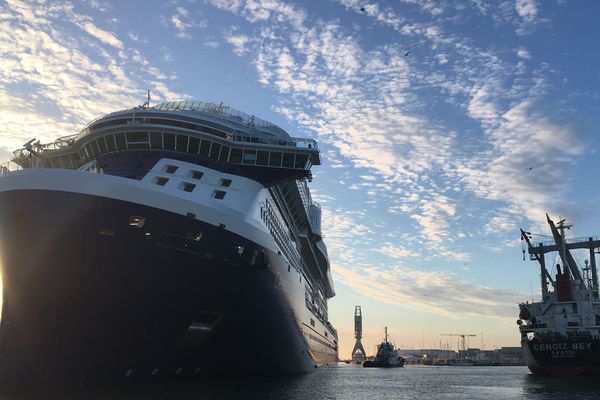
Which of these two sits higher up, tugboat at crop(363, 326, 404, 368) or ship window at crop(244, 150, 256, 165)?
ship window at crop(244, 150, 256, 165)

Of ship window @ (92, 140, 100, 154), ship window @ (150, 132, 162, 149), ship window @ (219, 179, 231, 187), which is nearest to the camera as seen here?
ship window @ (219, 179, 231, 187)

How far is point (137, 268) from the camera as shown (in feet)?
84.9

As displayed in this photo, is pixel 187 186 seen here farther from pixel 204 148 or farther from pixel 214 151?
pixel 214 151

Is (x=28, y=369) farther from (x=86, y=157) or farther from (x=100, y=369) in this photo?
(x=86, y=157)

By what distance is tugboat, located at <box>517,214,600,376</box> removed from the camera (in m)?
54.8

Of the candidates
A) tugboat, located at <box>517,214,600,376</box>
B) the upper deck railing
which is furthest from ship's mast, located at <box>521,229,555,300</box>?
the upper deck railing

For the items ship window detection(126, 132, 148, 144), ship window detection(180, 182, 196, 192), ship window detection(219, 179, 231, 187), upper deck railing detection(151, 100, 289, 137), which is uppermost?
upper deck railing detection(151, 100, 289, 137)

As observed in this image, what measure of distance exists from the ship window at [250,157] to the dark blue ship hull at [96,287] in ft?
34.5

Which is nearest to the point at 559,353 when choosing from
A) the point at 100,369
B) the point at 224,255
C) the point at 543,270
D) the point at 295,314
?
the point at 543,270

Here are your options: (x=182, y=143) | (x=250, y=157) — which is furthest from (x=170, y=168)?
(x=250, y=157)

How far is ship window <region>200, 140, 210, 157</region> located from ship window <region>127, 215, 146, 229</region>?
11.8m

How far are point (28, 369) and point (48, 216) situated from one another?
7.46 metres

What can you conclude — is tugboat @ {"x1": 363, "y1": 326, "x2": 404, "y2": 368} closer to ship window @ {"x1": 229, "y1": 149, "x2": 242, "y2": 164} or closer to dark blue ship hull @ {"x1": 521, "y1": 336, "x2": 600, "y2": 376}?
dark blue ship hull @ {"x1": 521, "y1": 336, "x2": 600, "y2": 376}

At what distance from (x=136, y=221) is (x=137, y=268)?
2.42m
